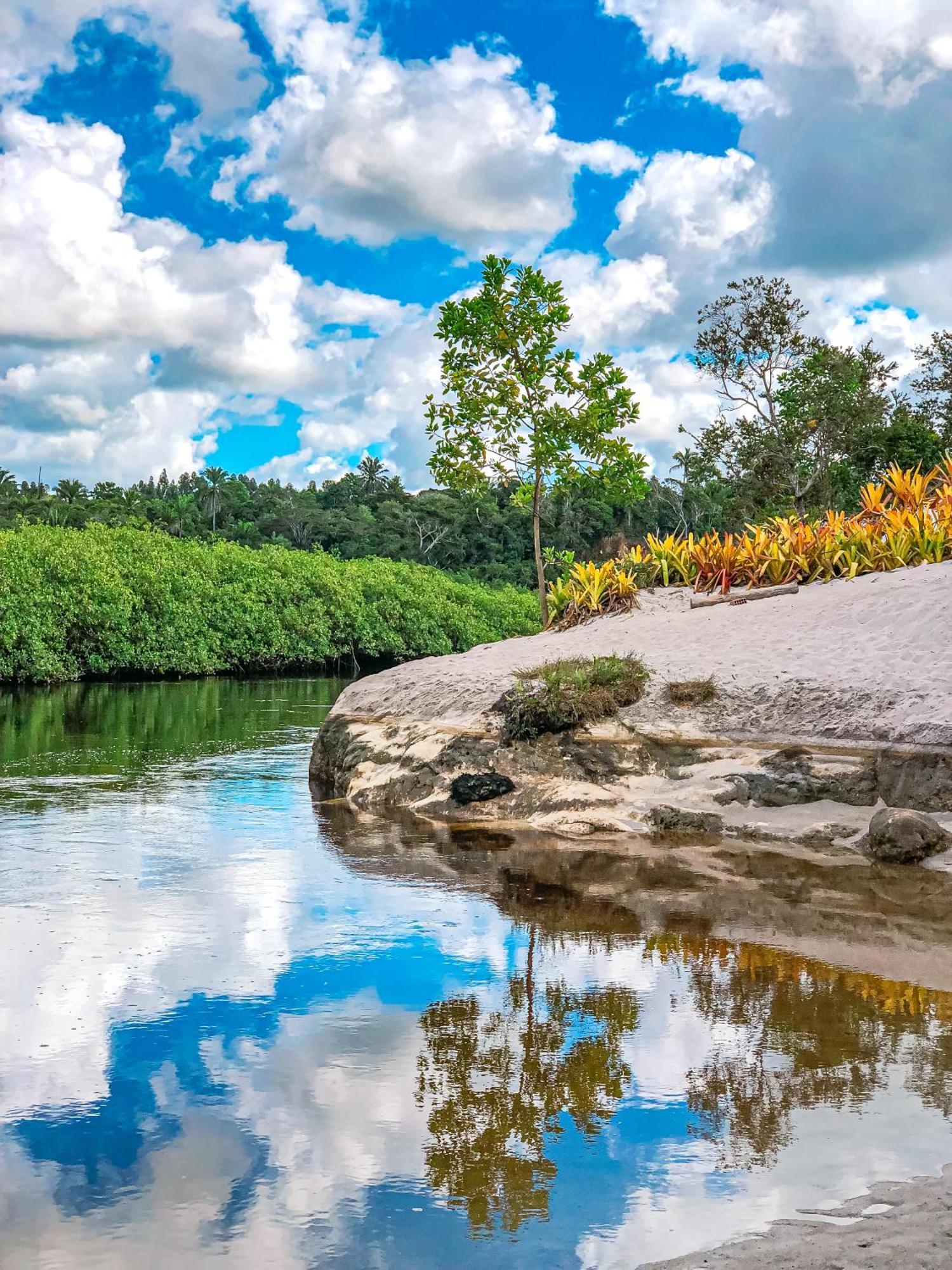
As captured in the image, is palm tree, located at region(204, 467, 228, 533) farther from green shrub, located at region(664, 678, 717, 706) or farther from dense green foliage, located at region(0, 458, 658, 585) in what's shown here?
green shrub, located at region(664, 678, 717, 706)

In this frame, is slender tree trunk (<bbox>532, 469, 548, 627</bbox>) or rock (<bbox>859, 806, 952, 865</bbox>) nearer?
rock (<bbox>859, 806, 952, 865</bbox>)

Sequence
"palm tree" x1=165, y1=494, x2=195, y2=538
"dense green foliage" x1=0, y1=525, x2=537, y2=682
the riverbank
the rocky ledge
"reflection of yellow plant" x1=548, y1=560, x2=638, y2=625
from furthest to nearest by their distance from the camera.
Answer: "palm tree" x1=165, y1=494, x2=195, y2=538 < "dense green foliage" x1=0, y1=525, x2=537, y2=682 < "reflection of yellow plant" x1=548, y1=560, x2=638, y2=625 < the rocky ledge < the riverbank

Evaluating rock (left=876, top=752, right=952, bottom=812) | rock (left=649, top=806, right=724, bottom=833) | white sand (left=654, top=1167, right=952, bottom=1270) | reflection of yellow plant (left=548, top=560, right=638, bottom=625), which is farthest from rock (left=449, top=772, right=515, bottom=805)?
white sand (left=654, top=1167, right=952, bottom=1270)

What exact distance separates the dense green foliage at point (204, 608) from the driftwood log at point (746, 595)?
21.7m

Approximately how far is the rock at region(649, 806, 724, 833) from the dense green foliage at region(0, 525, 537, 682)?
24186 millimetres

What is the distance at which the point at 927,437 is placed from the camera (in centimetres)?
2602

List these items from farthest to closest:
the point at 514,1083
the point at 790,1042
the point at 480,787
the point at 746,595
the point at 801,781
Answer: the point at 746,595, the point at 480,787, the point at 801,781, the point at 790,1042, the point at 514,1083

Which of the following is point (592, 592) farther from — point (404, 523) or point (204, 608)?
point (404, 523)

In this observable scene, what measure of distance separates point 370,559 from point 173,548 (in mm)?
14853

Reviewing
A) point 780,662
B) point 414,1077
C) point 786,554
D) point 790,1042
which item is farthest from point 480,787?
point 414,1077

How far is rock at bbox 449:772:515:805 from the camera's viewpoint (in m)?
9.96

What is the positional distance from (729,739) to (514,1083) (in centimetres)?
581

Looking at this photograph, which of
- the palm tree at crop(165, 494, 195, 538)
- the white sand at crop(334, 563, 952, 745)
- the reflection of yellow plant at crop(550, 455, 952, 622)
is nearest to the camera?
the white sand at crop(334, 563, 952, 745)

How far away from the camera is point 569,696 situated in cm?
1019
